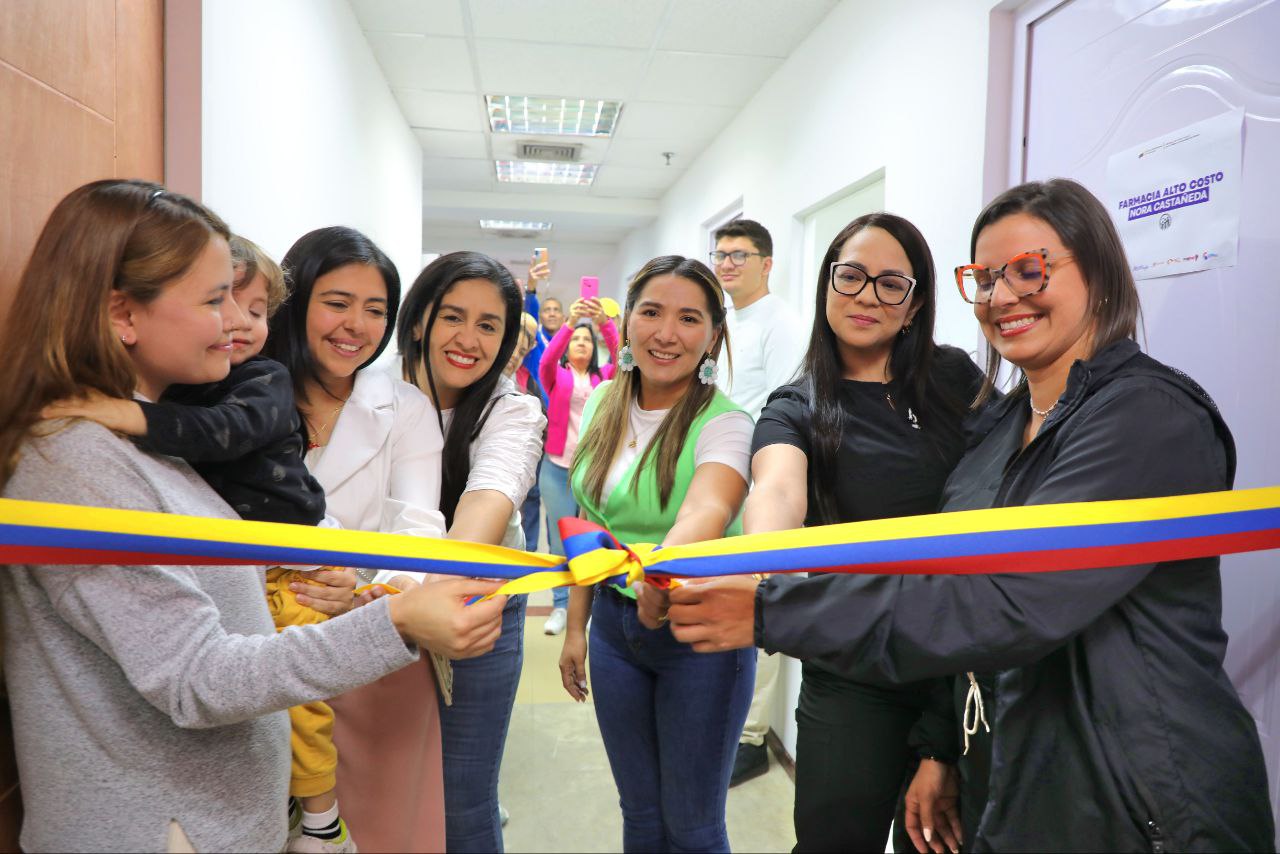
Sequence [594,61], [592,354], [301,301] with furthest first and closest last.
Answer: [592,354] → [594,61] → [301,301]

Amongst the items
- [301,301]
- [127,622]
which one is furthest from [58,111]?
[127,622]

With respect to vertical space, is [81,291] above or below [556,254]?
below

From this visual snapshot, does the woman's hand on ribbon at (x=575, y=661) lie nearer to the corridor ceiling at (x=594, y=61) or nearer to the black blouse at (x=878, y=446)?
the black blouse at (x=878, y=446)

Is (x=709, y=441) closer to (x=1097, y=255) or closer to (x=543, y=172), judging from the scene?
(x=1097, y=255)

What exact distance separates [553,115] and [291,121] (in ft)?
11.0

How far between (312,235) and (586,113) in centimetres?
513

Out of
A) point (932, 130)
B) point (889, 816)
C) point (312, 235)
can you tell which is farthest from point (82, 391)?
point (932, 130)

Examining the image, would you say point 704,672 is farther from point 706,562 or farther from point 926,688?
point 706,562

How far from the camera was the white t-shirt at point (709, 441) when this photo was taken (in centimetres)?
179

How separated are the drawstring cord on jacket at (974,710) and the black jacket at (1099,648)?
12 centimetres

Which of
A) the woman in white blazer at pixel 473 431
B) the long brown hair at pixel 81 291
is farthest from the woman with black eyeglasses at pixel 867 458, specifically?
the long brown hair at pixel 81 291

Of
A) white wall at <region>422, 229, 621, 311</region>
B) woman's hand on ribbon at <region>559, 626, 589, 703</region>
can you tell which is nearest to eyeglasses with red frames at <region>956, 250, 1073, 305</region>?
woman's hand on ribbon at <region>559, 626, 589, 703</region>

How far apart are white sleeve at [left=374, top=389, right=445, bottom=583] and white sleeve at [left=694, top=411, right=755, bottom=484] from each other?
0.57 meters

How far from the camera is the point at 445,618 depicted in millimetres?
1073
